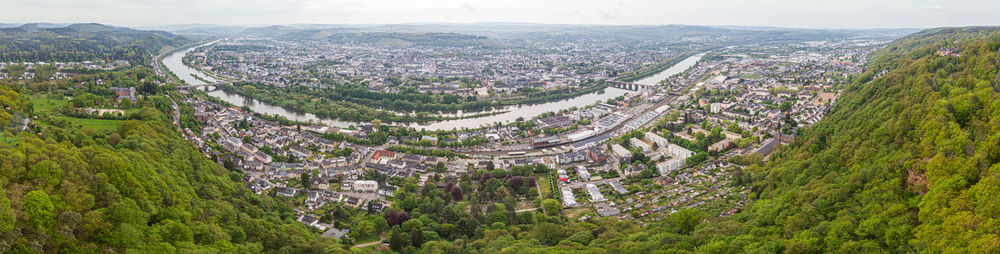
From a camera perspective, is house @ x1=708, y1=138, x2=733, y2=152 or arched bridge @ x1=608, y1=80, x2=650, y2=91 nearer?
house @ x1=708, y1=138, x2=733, y2=152

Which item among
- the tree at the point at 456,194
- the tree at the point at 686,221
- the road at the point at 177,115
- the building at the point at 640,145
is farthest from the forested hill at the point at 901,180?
the road at the point at 177,115

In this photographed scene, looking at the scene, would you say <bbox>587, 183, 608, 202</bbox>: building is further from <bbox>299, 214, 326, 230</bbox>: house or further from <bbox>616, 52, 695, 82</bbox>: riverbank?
<bbox>616, 52, 695, 82</bbox>: riverbank

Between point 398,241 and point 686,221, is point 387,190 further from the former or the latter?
point 686,221

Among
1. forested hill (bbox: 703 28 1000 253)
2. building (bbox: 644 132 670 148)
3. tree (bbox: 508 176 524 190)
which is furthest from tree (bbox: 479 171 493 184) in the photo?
building (bbox: 644 132 670 148)

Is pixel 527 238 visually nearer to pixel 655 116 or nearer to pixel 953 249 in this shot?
pixel 953 249

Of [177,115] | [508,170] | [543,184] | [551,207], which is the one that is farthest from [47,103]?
[551,207]
